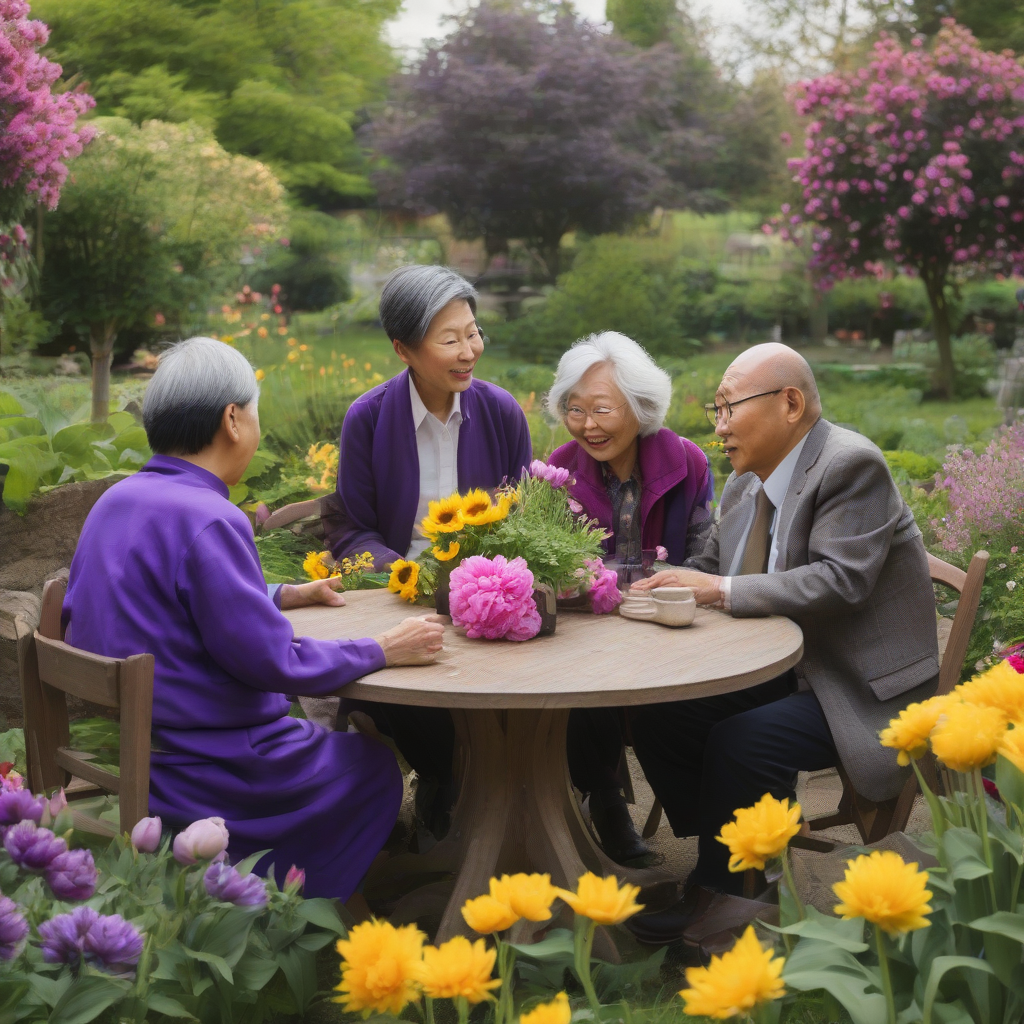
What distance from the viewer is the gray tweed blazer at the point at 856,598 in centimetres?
261

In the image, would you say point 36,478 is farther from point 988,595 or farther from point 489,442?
point 988,595

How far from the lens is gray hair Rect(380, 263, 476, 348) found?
10.7 ft

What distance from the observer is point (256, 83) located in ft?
47.7

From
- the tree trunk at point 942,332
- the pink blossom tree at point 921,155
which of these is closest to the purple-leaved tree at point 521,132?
the pink blossom tree at point 921,155

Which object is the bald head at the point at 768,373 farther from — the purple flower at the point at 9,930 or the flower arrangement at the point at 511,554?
the purple flower at the point at 9,930

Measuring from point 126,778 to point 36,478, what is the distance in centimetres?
240

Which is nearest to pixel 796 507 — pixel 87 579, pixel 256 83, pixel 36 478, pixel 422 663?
pixel 422 663

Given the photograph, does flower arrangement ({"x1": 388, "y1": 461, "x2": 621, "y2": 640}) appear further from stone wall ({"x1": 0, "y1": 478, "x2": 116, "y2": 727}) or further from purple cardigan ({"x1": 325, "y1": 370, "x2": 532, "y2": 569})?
stone wall ({"x1": 0, "y1": 478, "x2": 116, "y2": 727})

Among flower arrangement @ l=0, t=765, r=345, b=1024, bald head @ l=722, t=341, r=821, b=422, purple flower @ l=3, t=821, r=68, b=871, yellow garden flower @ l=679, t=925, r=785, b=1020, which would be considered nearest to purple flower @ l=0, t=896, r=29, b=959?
flower arrangement @ l=0, t=765, r=345, b=1024

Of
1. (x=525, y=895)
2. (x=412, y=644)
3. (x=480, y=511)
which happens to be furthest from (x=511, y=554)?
(x=525, y=895)

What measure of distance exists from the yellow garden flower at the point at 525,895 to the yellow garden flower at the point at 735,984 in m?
0.18

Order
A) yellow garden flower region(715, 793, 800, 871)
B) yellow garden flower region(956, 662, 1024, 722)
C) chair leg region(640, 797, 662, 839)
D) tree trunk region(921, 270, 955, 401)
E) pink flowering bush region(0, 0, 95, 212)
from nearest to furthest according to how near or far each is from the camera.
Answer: yellow garden flower region(715, 793, 800, 871) < yellow garden flower region(956, 662, 1024, 722) < chair leg region(640, 797, 662, 839) < pink flowering bush region(0, 0, 95, 212) < tree trunk region(921, 270, 955, 401)

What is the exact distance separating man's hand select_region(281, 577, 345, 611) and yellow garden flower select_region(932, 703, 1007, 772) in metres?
1.77

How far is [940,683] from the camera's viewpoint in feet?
8.60
